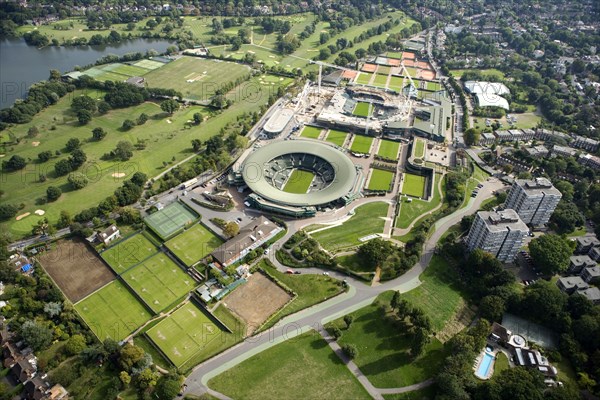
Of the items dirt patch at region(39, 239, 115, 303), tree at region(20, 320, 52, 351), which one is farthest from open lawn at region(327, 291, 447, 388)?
tree at region(20, 320, 52, 351)

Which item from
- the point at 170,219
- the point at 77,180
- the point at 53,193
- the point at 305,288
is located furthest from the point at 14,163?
the point at 305,288

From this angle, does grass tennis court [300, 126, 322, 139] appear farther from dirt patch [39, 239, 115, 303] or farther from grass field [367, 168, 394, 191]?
dirt patch [39, 239, 115, 303]

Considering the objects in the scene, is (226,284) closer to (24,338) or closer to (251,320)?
(251,320)

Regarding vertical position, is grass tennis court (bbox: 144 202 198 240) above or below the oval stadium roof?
below

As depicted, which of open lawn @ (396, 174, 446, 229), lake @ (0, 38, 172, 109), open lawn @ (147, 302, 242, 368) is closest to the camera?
open lawn @ (147, 302, 242, 368)

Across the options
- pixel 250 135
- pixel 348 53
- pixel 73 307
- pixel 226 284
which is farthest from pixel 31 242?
pixel 348 53

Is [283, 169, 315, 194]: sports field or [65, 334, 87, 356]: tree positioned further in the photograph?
[283, 169, 315, 194]: sports field
